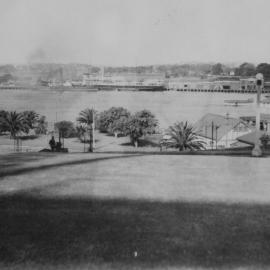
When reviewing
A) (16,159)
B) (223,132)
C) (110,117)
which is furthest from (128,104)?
(16,159)

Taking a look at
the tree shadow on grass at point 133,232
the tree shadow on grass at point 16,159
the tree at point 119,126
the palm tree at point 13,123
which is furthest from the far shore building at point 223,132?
the tree shadow on grass at point 133,232

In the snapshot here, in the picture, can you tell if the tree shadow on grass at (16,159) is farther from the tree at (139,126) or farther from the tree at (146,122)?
the tree at (146,122)

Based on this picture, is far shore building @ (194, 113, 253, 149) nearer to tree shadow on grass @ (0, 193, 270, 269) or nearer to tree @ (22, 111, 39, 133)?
tree @ (22, 111, 39, 133)

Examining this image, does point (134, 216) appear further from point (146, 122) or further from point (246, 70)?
point (246, 70)

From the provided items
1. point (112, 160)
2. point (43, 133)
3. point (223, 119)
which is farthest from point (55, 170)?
point (43, 133)

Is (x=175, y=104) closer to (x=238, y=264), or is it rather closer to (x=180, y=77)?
(x=180, y=77)

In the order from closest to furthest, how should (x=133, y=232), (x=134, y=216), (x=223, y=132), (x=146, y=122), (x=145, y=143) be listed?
(x=133, y=232)
(x=134, y=216)
(x=223, y=132)
(x=146, y=122)
(x=145, y=143)
